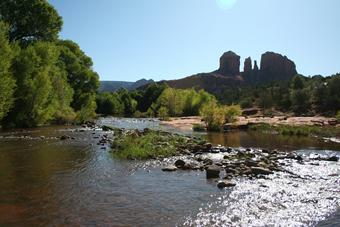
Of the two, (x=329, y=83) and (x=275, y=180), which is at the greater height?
(x=329, y=83)

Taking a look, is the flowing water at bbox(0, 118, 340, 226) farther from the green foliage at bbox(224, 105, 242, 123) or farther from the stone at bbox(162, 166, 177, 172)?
the green foliage at bbox(224, 105, 242, 123)

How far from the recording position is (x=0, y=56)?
3484cm

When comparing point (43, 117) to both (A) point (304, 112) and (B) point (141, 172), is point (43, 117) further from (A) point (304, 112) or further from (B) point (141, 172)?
(A) point (304, 112)

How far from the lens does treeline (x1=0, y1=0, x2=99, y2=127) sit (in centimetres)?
3838

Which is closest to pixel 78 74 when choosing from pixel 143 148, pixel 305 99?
pixel 143 148

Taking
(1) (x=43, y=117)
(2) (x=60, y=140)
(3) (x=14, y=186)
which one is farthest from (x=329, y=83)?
(3) (x=14, y=186)

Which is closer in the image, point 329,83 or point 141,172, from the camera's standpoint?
point 141,172

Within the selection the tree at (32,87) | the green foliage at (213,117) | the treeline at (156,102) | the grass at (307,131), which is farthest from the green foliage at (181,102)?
the tree at (32,87)

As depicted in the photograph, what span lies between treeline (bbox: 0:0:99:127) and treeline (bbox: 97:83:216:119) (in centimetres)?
2936

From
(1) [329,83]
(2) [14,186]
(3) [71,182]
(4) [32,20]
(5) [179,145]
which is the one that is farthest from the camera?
(1) [329,83]

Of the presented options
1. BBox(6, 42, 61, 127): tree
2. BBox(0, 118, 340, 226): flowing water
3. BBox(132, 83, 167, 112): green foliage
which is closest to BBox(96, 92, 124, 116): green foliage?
BBox(132, 83, 167, 112): green foliage

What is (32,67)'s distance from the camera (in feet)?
143

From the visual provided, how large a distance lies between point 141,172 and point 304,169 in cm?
909

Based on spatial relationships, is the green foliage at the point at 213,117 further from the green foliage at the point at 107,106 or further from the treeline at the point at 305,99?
the green foliage at the point at 107,106
